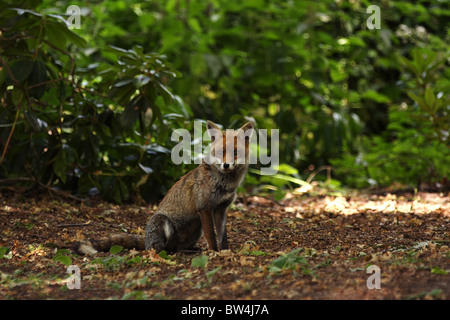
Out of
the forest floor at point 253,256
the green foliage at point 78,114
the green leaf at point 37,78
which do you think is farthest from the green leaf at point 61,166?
the green leaf at point 37,78

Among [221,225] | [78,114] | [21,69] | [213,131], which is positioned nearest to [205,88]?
[78,114]

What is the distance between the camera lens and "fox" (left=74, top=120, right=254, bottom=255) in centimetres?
447

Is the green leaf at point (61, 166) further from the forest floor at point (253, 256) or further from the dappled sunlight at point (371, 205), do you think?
the dappled sunlight at point (371, 205)

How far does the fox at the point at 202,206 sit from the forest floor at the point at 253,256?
0.17 meters

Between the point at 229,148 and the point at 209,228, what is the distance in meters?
0.75

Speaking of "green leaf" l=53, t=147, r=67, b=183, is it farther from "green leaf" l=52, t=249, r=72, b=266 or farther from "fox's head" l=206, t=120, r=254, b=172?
"fox's head" l=206, t=120, r=254, b=172

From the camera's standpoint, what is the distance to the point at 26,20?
5.51 meters

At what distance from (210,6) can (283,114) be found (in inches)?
158

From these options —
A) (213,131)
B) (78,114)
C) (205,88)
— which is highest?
(205,88)

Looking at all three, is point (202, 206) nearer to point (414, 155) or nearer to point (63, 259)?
point (63, 259)

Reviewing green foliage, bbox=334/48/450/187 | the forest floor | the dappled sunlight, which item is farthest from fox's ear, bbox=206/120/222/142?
green foliage, bbox=334/48/450/187

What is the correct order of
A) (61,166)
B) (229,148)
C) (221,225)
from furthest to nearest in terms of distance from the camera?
(61,166), (221,225), (229,148)

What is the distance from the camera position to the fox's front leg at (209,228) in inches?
176

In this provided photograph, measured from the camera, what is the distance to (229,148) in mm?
4430
